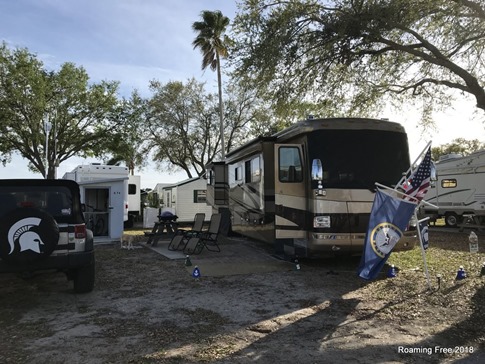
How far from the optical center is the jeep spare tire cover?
5.34 m

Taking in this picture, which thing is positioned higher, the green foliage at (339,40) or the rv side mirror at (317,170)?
the green foliage at (339,40)

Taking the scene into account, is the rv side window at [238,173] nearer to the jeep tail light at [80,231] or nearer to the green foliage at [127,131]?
the jeep tail light at [80,231]

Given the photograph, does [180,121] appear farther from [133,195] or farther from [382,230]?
[382,230]

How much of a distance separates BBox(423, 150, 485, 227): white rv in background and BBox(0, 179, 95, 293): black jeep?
13504mm

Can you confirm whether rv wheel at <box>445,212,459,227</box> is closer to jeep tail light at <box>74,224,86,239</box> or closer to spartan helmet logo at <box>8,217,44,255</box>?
jeep tail light at <box>74,224,86,239</box>

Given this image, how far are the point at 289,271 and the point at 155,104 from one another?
22.0 metres

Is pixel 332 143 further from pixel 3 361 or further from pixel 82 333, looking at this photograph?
pixel 3 361

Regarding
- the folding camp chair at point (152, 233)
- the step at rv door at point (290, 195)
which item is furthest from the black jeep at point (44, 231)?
the folding camp chair at point (152, 233)

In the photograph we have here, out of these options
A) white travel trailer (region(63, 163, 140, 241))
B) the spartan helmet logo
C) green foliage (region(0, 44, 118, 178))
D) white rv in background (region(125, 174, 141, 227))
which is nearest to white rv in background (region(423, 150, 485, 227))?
white travel trailer (region(63, 163, 140, 241))

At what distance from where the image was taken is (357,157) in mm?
7883

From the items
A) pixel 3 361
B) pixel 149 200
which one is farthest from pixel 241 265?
pixel 149 200

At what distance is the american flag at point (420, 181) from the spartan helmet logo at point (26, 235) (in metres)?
5.13

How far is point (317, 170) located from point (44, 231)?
4.42 meters

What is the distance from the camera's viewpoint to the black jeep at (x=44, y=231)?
5.39 meters
